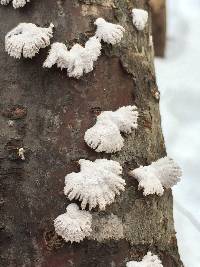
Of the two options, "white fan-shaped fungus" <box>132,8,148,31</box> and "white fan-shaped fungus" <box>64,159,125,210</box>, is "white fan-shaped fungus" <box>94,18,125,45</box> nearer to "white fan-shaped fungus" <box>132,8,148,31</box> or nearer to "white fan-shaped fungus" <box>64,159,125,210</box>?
"white fan-shaped fungus" <box>132,8,148,31</box>

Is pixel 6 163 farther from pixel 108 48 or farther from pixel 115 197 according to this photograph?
pixel 108 48

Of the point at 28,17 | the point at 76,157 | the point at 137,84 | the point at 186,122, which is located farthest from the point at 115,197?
the point at 186,122

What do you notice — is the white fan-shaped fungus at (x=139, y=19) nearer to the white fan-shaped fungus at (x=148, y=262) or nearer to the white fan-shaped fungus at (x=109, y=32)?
the white fan-shaped fungus at (x=109, y=32)

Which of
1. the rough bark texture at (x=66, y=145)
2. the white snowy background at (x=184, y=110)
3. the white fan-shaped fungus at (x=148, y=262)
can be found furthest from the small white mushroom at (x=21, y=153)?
the white snowy background at (x=184, y=110)

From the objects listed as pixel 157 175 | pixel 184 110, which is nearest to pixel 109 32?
pixel 157 175

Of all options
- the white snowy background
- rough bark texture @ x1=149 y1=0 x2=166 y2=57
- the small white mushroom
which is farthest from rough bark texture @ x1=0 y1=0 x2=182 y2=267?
rough bark texture @ x1=149 y1=0 x2=166 y2=57

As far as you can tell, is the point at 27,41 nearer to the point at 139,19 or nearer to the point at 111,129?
the point at 111,129
